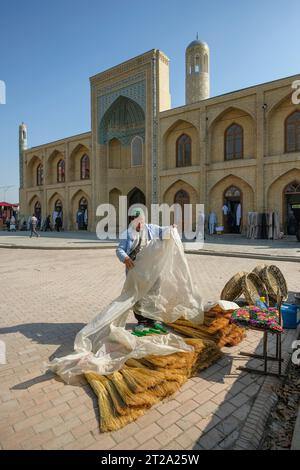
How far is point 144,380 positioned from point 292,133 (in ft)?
57.8

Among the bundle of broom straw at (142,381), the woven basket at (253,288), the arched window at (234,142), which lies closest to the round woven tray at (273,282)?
the woven basket at (253,288)

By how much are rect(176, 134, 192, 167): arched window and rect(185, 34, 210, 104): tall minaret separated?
25.6 feet

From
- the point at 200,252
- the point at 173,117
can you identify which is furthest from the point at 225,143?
the point at 200,252

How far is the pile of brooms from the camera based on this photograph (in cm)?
242

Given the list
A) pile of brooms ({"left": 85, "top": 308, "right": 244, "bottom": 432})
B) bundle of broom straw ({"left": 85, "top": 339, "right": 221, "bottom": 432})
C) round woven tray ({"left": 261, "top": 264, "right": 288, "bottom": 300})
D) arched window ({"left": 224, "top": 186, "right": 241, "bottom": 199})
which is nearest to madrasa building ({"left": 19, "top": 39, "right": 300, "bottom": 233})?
arched window ({"left": 224, "top": 186, "right": 241, "bottom": 199})

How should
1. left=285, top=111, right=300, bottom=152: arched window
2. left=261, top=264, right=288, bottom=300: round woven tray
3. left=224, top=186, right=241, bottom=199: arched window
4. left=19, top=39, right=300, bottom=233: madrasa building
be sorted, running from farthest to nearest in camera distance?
left=224, top=186, right=241, bottom=199: arched window < left=19, top=39, right=300, bottom=233: madrasa building < left=285, top=111, right=300, bottom=152: arched window < left=261, top=264, right=288, bottom=300: round woven tray

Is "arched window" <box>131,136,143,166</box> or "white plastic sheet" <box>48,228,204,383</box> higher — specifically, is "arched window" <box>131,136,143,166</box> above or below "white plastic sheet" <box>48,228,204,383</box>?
above

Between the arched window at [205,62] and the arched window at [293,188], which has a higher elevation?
the arched window at [205,62]

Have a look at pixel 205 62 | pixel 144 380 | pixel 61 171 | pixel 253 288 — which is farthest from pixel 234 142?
pixel 144 380

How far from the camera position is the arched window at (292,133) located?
55.1 feet

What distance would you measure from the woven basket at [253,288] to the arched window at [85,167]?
2455 centimetres

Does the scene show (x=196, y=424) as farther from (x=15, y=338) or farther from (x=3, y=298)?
(x=3, y=298)

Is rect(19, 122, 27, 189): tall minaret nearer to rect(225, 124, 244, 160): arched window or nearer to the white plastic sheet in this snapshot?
rect(225, 124, 244, 160): arched window

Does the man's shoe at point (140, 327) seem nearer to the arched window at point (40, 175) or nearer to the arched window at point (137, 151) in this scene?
the arched window at point (137, 151)
